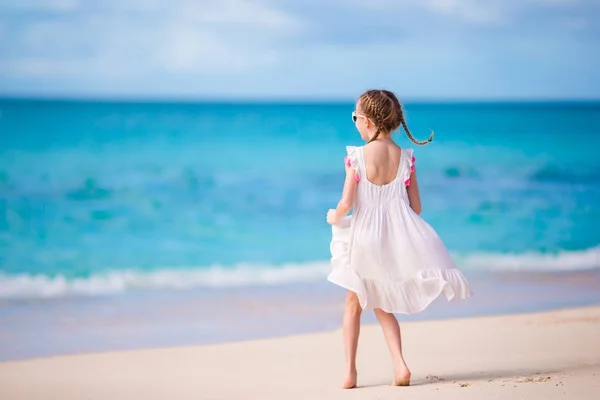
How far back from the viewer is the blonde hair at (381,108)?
2664 mm

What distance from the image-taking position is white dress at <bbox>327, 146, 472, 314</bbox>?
2648 mm

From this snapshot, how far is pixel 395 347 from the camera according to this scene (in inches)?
107

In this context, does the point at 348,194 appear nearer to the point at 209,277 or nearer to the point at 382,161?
the point at 382,161

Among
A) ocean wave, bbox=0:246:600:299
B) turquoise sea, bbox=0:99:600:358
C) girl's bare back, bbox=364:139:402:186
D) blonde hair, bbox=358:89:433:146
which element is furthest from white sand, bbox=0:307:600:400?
ocean wave, bbox=0:246:600:299

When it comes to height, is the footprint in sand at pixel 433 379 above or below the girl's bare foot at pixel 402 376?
above

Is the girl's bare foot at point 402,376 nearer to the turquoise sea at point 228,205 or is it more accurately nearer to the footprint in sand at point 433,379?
the footprint in sand at point 433,379

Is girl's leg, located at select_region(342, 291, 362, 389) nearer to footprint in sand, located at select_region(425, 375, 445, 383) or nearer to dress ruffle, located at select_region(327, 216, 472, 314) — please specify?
dress ruffle, located at select_region(327, 216, 472, 314)

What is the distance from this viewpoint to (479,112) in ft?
80.8

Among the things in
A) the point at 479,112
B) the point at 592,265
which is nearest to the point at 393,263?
the point at 592,265

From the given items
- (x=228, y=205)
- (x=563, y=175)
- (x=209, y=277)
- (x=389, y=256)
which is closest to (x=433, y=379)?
(x=389, y=256)

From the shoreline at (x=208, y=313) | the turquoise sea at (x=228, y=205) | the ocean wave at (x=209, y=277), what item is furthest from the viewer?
the turquoise sea at (x=228, y=205)

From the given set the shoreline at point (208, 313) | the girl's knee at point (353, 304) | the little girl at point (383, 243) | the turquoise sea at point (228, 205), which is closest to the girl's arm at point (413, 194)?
the little girl at point (383, 243)

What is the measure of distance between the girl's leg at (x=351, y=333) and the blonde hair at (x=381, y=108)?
53 centimetres

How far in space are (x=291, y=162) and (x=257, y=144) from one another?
9.62 feet
